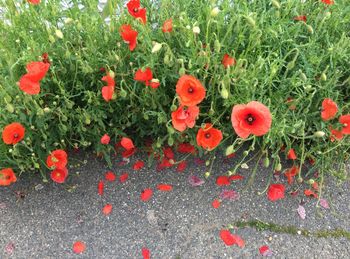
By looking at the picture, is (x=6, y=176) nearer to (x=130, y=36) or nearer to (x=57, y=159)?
(x=57, y=159)

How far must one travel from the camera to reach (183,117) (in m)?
1.76

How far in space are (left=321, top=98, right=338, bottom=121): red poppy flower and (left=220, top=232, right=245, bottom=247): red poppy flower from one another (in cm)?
64

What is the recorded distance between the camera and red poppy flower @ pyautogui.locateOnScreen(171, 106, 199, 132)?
1.76 meters

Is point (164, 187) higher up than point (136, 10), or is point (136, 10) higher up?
point (136, 10)

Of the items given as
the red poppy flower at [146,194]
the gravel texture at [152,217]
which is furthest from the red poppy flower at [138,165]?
the red poppy flower at [146,194]

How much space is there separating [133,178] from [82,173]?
249 mm

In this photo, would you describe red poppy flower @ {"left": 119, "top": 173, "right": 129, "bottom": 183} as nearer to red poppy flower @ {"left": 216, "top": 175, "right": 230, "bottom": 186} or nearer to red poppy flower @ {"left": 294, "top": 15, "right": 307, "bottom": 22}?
red poppy flower @ {"left": 216, "top": 175, "right": 230, "bottom": 186}

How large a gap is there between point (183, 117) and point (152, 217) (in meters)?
0.52

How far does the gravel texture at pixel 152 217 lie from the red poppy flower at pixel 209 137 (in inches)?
13.1

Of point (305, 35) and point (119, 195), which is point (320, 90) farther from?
point (119, 195)

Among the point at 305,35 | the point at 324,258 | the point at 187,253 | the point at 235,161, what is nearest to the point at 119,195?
the point at 187,253

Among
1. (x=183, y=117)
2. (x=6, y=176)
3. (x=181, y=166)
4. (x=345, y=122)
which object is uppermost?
(x=183, y=117)

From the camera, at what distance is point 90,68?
5.96 ft

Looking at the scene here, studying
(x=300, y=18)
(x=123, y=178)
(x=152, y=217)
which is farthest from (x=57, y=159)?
(x=300, y=18)
